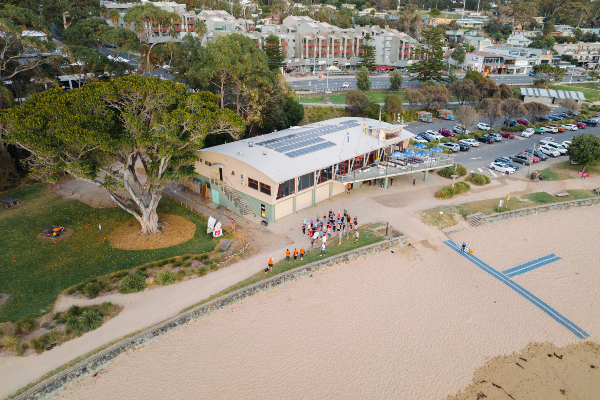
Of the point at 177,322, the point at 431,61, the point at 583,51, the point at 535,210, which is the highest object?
the point at 583,51

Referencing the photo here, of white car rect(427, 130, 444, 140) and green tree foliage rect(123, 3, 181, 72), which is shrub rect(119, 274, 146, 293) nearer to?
green tree foliage rect(123, 3, 181, 72)

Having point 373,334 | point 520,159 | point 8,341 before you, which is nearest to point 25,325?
point 8,341

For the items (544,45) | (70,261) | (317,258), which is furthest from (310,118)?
(544,45)

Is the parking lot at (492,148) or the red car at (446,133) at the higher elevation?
the red car at (446,133)

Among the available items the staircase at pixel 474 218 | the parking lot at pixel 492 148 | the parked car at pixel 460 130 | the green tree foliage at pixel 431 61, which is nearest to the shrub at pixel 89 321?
the staircase at pixel 474 218

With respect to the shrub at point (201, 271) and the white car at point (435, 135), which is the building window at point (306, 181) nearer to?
the shrub at point (201, 271)

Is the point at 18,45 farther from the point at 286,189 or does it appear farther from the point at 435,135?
the point at 435,135

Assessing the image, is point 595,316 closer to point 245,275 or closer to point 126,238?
point 245,275
